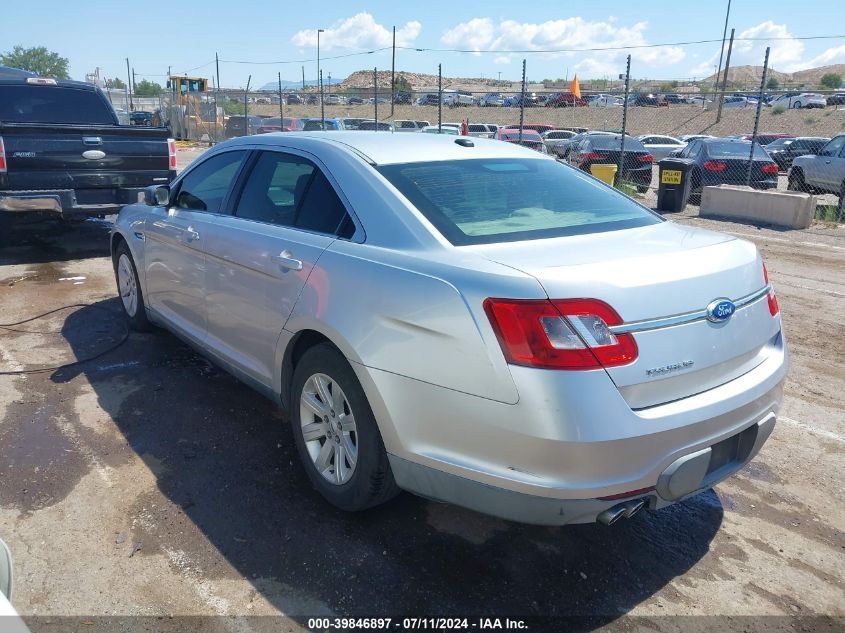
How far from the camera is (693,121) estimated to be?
44656mm

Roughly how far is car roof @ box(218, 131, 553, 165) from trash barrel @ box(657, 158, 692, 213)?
10.2 metres

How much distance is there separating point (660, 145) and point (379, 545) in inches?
1197

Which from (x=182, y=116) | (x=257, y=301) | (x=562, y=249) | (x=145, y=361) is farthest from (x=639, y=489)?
(x=182, y=116)

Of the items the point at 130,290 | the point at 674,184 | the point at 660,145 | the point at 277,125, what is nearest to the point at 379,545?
the point at 130,290

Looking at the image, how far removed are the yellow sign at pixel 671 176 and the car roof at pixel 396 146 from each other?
1026 cm

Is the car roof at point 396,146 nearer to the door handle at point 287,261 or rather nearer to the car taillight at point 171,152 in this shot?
the door handle at point 287,261

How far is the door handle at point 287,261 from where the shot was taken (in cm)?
342

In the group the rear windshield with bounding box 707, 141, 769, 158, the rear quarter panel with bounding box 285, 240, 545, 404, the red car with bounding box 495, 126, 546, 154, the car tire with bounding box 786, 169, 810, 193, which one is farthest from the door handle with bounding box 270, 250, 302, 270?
the red car with bounding box 495, 126, 546, 154

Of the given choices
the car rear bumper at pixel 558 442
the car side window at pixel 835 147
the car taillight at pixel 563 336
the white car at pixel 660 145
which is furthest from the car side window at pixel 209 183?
the white car at pixel 660 145

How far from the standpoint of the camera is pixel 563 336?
2436 millimetres

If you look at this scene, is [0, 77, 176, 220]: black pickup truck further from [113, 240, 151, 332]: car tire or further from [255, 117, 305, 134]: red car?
[255, 117, 305, 134]: red car

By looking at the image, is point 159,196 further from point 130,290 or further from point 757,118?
point 757,118

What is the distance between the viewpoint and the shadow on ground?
2816mm

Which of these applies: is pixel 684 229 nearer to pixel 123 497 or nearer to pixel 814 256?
pixel 123 497
